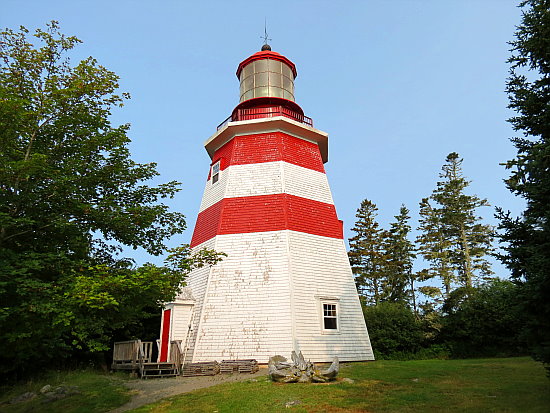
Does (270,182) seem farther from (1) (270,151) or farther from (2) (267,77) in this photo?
(2) (267,77)

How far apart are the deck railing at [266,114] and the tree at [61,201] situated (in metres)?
9.65

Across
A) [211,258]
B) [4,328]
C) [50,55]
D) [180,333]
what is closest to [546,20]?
[211,258]

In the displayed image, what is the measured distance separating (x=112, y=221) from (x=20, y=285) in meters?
2.16

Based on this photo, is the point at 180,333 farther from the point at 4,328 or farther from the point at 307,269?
the point at 4,328

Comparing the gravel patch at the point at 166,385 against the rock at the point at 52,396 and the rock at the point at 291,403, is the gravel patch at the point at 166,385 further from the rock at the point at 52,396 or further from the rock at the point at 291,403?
the rock at the point at 291,403

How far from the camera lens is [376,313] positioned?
2277 centimetres

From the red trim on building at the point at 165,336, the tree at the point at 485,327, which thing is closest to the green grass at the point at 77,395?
the red trim on building at the point at 165,336

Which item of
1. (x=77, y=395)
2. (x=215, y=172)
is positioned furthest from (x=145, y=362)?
(x=215, y=172)

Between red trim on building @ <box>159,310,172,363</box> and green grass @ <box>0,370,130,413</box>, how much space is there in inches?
65.7

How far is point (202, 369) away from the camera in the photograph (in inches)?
545

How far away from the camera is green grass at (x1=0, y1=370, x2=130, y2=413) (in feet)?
33.9

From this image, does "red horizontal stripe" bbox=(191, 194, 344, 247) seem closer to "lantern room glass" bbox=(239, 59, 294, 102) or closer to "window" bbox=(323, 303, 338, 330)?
"window" bbox=(323, 303, 338, 330)

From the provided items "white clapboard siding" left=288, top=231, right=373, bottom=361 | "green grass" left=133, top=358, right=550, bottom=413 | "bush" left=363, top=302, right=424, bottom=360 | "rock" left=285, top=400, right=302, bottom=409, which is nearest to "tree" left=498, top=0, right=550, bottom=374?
"green grass" left=133, top=358, right=550, bottom=413

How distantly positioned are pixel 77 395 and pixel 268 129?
12653 millimetres
